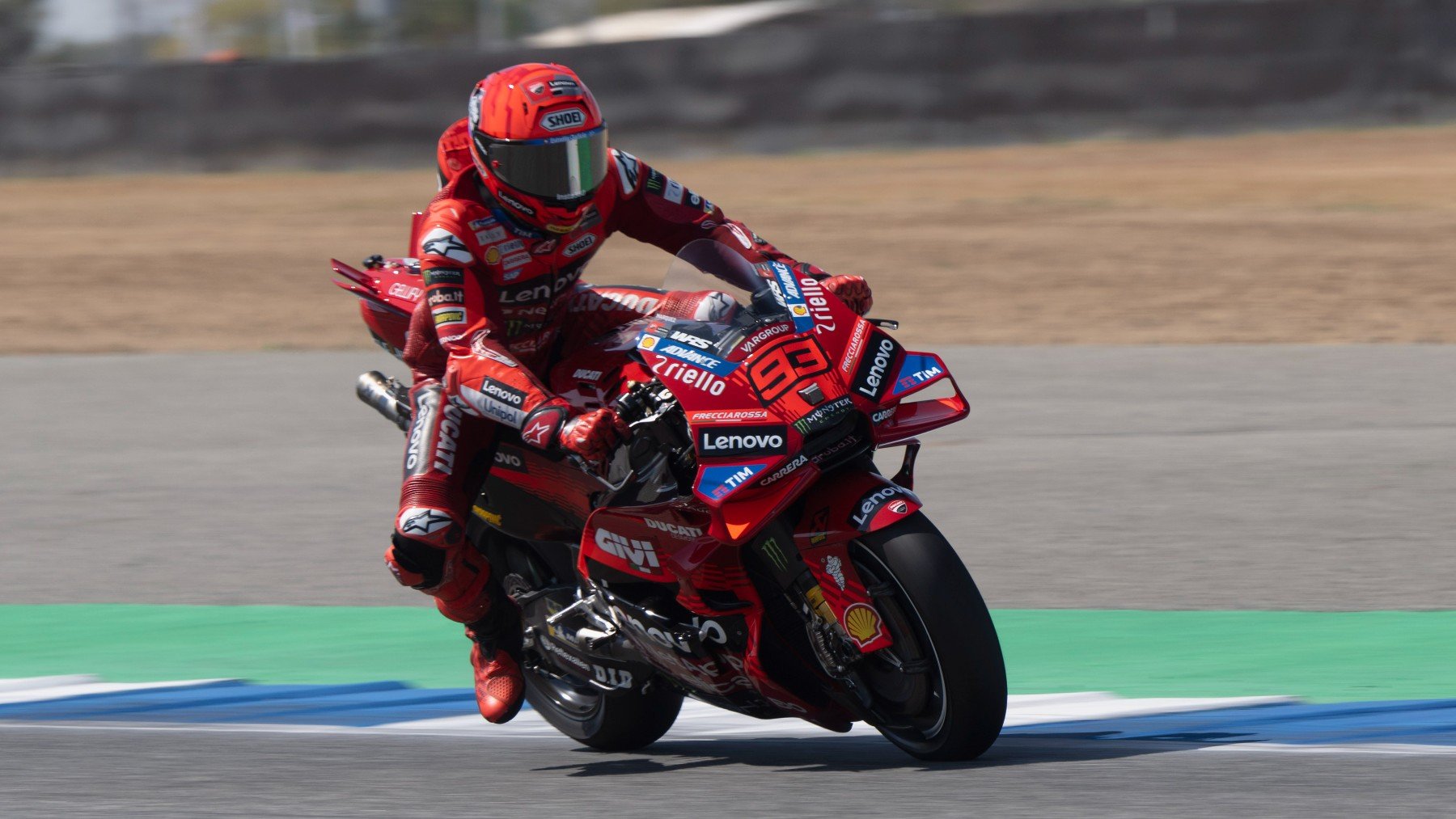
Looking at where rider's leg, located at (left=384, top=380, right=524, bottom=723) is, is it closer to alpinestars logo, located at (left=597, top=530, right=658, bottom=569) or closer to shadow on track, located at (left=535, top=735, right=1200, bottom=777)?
shadow on track, located at (left=535, top=735, right=1200, bottom=777)

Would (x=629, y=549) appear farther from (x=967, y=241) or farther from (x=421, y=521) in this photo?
(x=967, y=241)

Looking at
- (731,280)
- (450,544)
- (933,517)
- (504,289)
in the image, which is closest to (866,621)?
(731,280)

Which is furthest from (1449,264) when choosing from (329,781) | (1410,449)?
(329,781)

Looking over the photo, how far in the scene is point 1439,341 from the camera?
12977 mm

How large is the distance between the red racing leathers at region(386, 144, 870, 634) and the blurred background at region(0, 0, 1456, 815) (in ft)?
2.23

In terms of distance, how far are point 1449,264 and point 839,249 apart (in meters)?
5.44

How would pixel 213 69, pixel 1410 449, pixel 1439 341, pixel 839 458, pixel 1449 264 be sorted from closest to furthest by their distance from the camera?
pixel 839 458 < pixel 1410 449 < pixel 1439 341 < pixel 1449 264 < pixel 213 69

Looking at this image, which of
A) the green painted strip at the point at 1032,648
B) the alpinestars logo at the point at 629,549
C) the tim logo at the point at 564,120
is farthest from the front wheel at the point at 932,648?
the tim logo at the point at 564,120

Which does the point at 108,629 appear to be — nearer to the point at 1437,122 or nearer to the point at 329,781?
the point at 329,781

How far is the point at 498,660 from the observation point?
18.5 feet

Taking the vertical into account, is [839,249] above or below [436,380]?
below

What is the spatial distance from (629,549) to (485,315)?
789mm

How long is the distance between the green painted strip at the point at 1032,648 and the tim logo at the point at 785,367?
1.62 meters

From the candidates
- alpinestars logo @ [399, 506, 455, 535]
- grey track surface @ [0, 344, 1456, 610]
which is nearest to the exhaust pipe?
alpinestars logo @ [399, 506, 455, 535]
